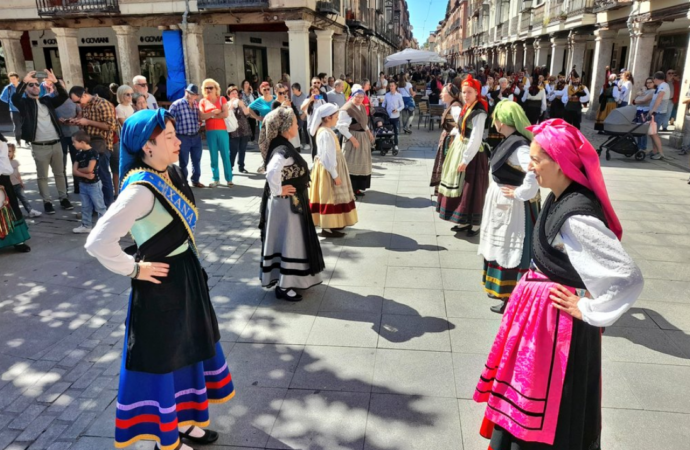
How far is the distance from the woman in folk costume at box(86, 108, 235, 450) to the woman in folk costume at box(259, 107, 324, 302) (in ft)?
5.93

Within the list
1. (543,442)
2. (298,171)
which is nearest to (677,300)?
(543,442)

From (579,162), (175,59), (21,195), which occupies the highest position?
(175,59)

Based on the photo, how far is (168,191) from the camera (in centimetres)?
247

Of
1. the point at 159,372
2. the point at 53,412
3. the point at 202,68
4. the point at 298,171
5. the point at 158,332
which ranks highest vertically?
the point at 202,68

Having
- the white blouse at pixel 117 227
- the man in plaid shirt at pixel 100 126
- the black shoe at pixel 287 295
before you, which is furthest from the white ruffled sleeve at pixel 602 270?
the man in plaid shirt at pixel 100 126

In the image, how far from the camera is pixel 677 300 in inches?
188

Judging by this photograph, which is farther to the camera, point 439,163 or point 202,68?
point 202,68

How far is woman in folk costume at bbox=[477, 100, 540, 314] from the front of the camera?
429 centimetres

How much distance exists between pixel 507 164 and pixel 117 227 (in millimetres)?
3290

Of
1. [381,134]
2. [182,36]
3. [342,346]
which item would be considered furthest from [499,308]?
[182,36]

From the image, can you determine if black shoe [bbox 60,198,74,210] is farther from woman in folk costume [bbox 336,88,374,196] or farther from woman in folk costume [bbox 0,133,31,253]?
woman in folk costume [bbox 336,88,374,196]

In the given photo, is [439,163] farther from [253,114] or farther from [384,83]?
[384,83]

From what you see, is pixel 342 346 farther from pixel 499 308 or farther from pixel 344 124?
pixel 344 124

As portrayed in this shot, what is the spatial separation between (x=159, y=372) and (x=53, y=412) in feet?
4.45
